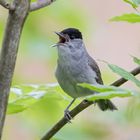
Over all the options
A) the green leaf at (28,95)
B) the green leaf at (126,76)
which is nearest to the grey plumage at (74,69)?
the green leaf at (28,95)

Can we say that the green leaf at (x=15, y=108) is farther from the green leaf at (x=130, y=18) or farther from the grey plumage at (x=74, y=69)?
the grey plumage at (x=74, y=69)

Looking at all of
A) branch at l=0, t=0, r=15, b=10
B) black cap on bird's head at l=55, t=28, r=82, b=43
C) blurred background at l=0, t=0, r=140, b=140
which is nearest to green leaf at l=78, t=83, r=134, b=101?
branch at l=0, t=0, r=15, b=10

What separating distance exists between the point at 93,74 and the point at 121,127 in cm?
80

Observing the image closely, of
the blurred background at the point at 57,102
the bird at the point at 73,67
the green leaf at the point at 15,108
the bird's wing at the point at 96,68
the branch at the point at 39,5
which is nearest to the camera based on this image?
the branch at the point at 39,5

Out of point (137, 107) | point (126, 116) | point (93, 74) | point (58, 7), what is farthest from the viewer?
point (93, 74)

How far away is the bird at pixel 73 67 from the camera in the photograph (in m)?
3.26

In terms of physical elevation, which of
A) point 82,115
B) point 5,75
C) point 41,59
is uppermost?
point 5,75

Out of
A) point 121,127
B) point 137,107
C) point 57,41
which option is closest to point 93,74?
point 57,41

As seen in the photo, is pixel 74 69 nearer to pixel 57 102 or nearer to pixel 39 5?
pixel 57 102

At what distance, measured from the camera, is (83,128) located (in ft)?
8.73

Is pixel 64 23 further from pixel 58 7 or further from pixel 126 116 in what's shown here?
pixel 126 116

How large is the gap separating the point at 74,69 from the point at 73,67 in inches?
0.5

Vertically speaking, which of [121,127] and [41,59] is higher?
[41,59]

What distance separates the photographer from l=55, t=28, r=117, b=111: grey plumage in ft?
10.7
